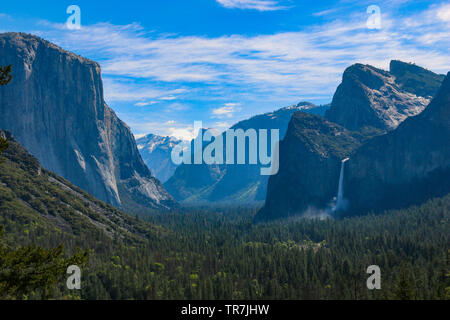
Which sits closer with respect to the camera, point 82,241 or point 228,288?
point 228,288

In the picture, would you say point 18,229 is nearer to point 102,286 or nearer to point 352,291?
point 102,286

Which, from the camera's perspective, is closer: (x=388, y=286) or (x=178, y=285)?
(x=388, y=286)

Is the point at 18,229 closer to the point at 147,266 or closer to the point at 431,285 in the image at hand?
the point at 147,266

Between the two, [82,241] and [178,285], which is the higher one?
[82,241]
